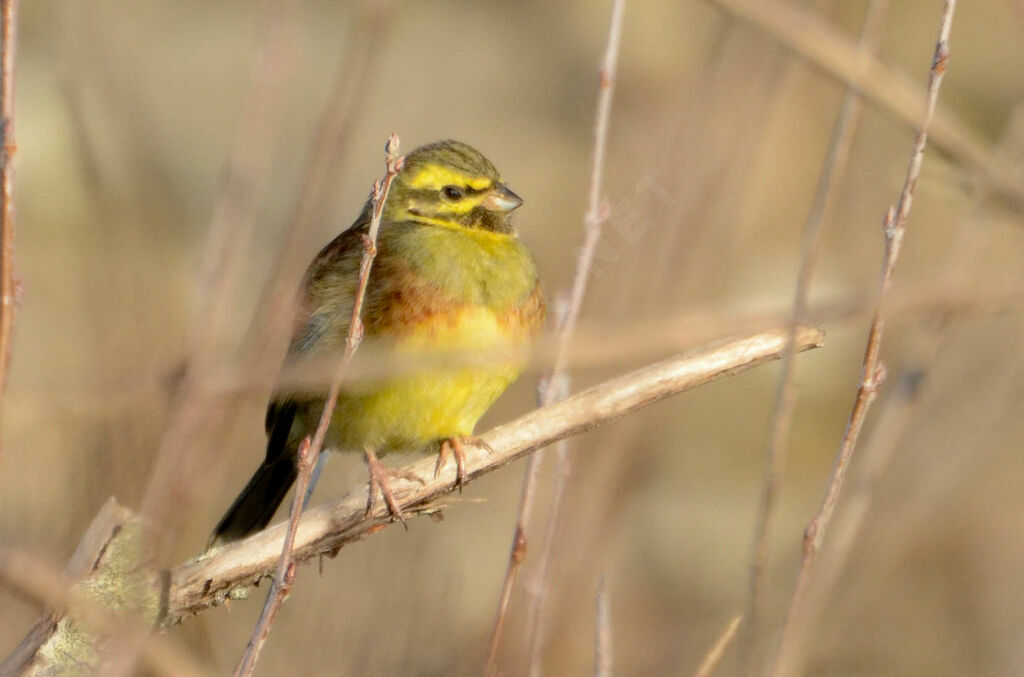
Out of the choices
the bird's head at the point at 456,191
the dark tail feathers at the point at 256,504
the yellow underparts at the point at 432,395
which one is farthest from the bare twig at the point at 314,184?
the dark tail feathers at the point at 256,504

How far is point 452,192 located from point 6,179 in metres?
2.26

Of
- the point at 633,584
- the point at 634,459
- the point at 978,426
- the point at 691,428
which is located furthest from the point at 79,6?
the point at 691,428

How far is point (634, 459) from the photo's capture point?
11.0 feet

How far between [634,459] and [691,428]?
13.5 ft

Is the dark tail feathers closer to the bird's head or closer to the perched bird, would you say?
the perched bird

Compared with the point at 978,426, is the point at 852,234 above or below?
above

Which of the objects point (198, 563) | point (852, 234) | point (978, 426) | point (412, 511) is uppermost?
point (852, 234)

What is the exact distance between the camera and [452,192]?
156 inches

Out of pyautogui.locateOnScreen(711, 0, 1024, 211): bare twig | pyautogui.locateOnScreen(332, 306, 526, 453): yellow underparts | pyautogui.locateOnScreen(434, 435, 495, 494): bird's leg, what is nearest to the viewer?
pyautogui.locateOnScreen(711, 0, 1024, 211): bare twig

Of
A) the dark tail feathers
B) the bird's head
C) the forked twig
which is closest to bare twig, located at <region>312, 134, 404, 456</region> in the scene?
the forked twig

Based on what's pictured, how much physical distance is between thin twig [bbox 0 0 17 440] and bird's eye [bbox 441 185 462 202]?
2.20 m

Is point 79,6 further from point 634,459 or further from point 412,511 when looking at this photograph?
point 634,459

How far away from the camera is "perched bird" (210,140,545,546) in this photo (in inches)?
142

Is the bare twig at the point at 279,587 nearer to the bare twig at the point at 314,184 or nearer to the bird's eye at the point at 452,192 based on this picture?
the bare twig at the point at 314,184
